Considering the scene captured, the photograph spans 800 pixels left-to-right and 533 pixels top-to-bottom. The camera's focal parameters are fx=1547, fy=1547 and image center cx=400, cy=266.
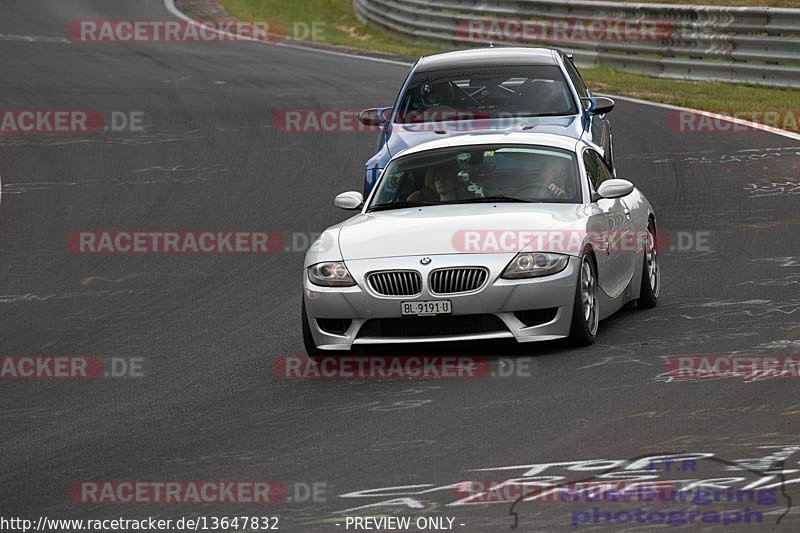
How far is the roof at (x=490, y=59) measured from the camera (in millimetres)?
15586

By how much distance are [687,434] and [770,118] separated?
14.3 meters

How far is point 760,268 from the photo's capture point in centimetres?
Answer: 1220

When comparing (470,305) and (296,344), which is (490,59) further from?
(470,305)

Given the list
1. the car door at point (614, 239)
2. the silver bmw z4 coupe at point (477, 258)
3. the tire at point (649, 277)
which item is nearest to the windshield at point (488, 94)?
the tire at point (649, 277)

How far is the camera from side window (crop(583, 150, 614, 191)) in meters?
10.9

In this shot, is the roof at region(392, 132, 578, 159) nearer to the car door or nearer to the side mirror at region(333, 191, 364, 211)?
the car door

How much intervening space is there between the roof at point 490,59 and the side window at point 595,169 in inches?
163

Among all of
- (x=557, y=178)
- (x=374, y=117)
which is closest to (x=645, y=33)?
(x=374, y=117)

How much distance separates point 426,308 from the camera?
9.37m

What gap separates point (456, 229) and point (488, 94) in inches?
223

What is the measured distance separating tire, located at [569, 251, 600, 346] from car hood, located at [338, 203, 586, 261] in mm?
227

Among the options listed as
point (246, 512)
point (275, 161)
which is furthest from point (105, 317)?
point (275, 161)

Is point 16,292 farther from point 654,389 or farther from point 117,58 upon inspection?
point 117,58

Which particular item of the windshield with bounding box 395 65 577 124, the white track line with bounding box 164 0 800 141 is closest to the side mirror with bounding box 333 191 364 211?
the windshield with bounding box 395 65 577 124
